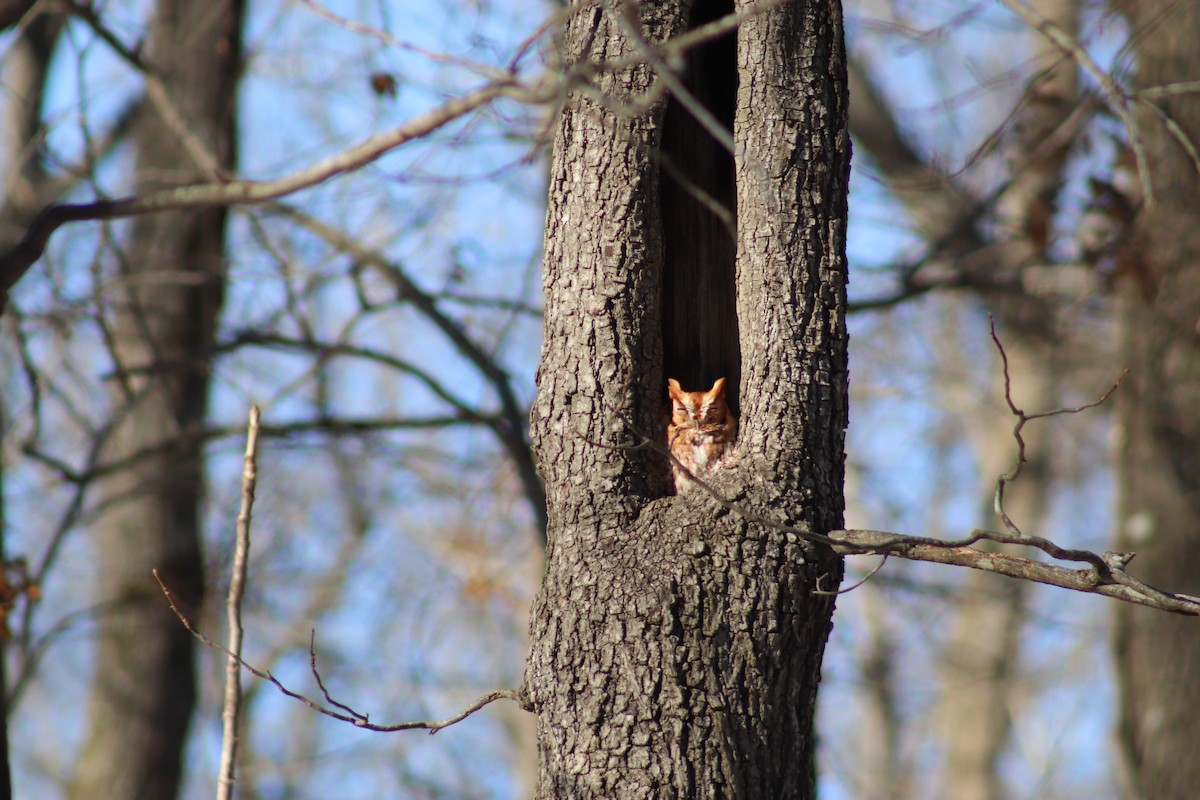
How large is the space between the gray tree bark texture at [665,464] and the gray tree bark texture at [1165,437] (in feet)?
10.3

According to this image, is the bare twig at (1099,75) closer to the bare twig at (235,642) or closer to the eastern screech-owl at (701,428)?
the eastern screech-owl at (701,428)

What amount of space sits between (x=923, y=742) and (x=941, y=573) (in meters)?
5.30

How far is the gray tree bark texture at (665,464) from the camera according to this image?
2.15 m

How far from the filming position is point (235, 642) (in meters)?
2.22

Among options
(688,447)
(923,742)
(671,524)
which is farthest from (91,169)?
(923,742)

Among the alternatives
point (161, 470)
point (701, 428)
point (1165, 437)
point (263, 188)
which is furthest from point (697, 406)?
point (161, 470)

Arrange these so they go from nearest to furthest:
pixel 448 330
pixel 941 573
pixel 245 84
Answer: pixel 448 330 → pixel 245 84 → pixel 941 573

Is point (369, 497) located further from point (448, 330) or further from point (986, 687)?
point (986, 687)

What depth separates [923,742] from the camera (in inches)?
572

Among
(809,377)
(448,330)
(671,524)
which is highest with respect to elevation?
(448,330)

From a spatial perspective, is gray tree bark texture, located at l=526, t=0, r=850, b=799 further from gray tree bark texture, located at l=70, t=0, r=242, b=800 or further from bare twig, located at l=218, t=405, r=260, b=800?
gray tree bark texture, located at l=70, t=0, r=242, b=800

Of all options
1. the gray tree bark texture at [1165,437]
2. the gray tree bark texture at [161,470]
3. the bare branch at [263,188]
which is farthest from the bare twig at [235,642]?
the gray tree bark texture at [1165,437]

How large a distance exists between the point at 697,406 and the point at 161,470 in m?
3.69

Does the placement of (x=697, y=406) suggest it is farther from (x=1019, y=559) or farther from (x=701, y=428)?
(x=1019, y=559)
